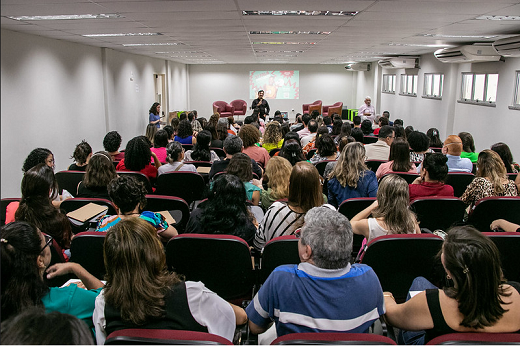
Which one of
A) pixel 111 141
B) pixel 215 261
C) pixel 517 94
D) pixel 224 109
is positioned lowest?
pixel 215 261

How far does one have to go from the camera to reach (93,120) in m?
9.32

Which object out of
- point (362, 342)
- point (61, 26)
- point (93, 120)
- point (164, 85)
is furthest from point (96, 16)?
point (164, 85)

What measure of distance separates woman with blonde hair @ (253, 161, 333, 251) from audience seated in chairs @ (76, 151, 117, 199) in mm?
1666

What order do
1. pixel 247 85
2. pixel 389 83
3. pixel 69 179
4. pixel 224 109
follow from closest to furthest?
1. pixel 69 179
2. pixel 389 83
3. pixel 224 109
4. pixel 247 85

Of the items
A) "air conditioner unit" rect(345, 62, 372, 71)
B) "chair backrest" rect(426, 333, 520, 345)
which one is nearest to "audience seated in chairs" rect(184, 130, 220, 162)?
"chair backrest" rect(426, 333, 520, 345)

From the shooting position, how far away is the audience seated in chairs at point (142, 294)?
5.26 feet

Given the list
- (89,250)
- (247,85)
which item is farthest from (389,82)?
(89,250)

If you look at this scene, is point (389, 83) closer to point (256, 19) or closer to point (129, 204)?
point (256, 19)

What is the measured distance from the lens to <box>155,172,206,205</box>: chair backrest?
4.52 meters

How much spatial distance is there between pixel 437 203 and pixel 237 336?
219 cm

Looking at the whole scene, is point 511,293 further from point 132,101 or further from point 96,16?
point 132,101

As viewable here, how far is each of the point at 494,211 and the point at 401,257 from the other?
1.50 metres

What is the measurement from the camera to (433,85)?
42.7ft

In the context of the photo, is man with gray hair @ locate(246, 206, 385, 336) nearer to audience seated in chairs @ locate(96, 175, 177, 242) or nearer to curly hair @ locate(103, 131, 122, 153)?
audience seated in chairs @ locate(96, 175, 177, 242)
